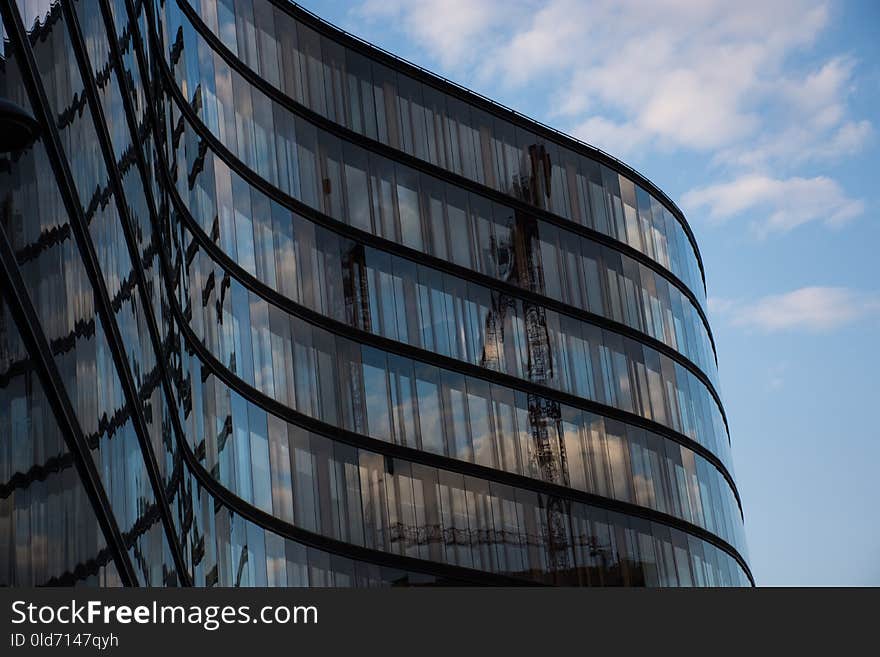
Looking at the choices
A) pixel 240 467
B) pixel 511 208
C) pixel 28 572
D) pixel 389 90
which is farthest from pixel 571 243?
pixel 28 572

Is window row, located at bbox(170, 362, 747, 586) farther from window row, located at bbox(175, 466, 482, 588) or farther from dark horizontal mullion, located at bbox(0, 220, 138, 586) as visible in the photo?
dark horizontal mullion, located at bbox(0, 220, 138, 586)

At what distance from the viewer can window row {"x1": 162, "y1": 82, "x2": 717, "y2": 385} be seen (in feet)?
130

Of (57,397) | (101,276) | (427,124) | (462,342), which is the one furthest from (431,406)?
(57,397)

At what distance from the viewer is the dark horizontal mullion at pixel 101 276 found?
1917 cm

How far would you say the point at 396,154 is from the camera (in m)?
45.6

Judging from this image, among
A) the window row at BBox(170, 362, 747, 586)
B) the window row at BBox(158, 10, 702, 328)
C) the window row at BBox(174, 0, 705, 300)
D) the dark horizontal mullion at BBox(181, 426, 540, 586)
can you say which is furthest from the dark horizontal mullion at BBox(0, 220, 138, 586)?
the window row at BBox(174, 0, 705, 300)

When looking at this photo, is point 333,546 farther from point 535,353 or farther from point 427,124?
point 427,124

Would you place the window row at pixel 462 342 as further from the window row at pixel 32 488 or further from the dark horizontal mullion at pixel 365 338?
the window row at pixel 32 488

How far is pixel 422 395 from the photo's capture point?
43.6 metres

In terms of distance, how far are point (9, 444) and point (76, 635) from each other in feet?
8.83

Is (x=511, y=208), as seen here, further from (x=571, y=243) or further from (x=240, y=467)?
(x=240, y=467)

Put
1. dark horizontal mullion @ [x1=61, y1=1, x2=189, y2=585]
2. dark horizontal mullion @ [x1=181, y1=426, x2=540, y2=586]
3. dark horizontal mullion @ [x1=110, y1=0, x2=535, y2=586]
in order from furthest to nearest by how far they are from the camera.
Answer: dark horizontal mullion @ [x1=181, y1=426, x2=540, y2=586]
dark horizontal mullion @ [x1=110, y1=0, x2=535, y2=586]
dark horizontal mullion @ [x1=61, y1=1, x2=189, y2=585]

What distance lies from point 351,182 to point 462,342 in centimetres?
580

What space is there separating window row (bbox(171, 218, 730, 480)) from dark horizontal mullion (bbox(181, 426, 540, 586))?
3.31m
